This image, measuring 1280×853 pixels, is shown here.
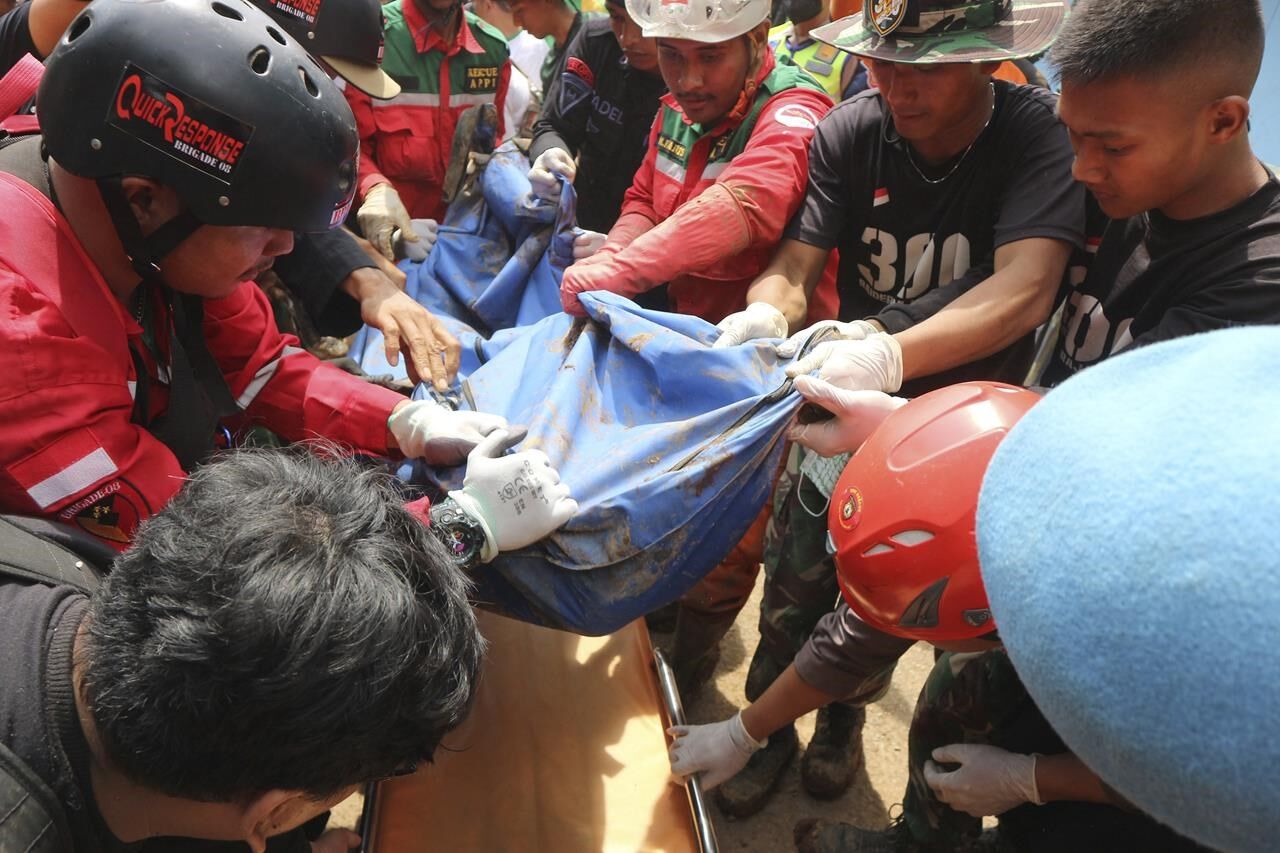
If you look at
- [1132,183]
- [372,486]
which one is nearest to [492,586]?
[372,486]

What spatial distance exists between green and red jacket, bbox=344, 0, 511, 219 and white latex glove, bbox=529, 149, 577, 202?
2.89ft

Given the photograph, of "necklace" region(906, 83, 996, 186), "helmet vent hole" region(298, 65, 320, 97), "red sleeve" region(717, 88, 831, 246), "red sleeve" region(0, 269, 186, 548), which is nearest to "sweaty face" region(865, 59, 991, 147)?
"necklace" region(906, 83, 996, 186)

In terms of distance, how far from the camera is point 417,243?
11.0ft

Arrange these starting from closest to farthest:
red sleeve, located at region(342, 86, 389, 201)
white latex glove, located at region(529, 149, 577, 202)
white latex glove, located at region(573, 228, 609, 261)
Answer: white latex glove, located at region(573, 228, 609, 261), white latex glove, located at region(529, 149, 577, 202), red sleeve, located at region(342, 86, 389, 201)

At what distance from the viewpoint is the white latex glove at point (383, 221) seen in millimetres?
Result: 3340

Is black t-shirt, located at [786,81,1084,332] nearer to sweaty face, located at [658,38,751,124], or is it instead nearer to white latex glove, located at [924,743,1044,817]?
sweaty face, located at [658,38,751,124]

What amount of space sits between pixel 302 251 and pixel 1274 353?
250cm

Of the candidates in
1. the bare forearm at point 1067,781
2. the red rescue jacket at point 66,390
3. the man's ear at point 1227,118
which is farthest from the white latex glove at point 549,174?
the bare forearm at point 1067,781

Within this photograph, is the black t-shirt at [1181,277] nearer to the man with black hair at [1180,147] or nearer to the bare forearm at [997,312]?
the man with black hair at [1180,147]

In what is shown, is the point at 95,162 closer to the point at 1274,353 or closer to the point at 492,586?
the point at 492,586

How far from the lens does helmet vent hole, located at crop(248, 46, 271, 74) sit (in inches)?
70.2

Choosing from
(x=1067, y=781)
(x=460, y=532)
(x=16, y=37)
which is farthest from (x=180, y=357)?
(x=1067, y=781)

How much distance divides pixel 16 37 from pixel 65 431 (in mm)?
1734

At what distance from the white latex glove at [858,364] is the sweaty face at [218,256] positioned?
4.05 feet
